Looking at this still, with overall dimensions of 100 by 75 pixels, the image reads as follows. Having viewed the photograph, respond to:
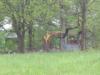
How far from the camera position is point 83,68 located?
11562mm

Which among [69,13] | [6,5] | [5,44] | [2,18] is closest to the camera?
[6,5]

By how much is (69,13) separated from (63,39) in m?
2.78

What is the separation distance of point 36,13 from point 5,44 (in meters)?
10.7

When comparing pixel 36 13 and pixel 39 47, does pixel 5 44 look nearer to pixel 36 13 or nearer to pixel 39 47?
pixel 39 47

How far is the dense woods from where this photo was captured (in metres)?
27.7

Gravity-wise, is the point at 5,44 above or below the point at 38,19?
below

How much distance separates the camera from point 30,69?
11.6 metres

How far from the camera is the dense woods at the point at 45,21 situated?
90.8 feet

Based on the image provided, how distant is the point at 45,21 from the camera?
29156 mm

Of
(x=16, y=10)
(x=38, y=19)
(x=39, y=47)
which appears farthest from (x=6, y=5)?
(x=39, y=47)

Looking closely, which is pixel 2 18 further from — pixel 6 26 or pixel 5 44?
pixel 5 44

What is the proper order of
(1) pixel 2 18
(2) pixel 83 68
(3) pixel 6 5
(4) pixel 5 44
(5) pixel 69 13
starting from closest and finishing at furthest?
(2) pixel 83 68, (3) pixel 6 5, (1) pixel 2 18, (5) pixel 69 13, (4) pixel 5 44

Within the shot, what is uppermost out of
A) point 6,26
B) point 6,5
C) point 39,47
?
point 6,5

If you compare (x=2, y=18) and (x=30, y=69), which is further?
(x=2, y=18)
